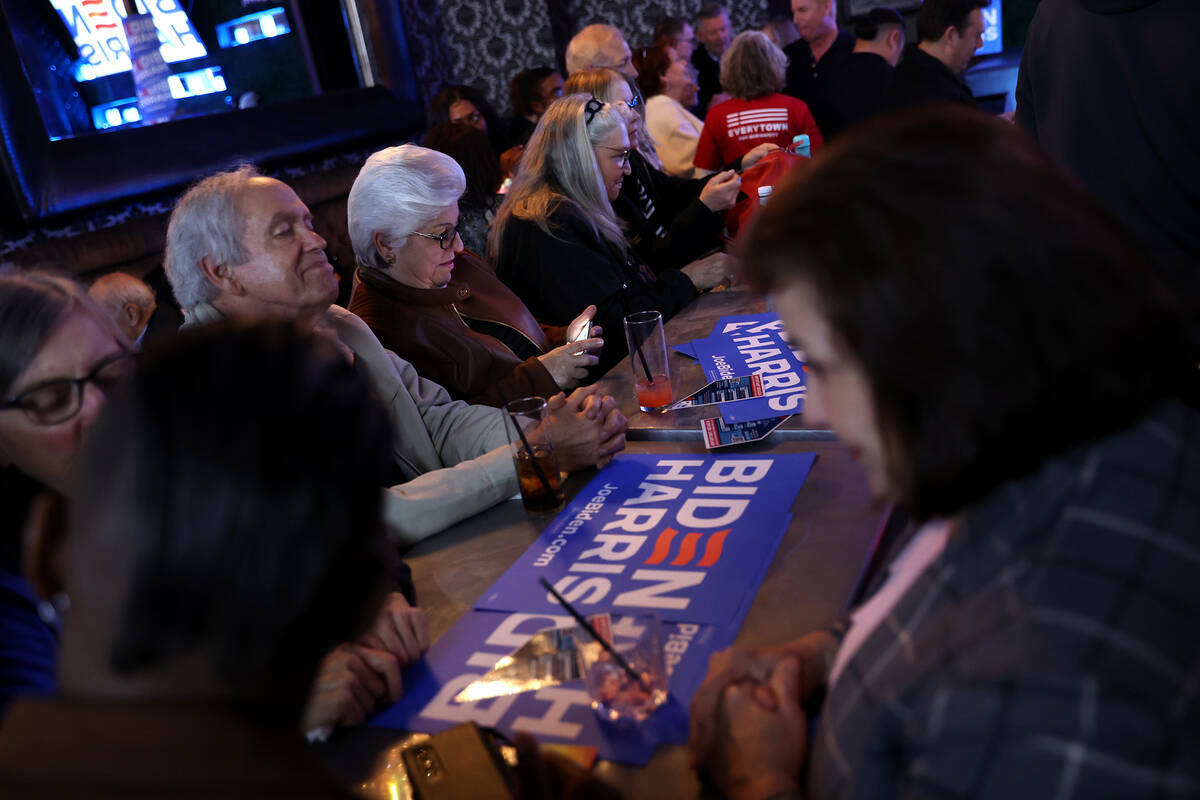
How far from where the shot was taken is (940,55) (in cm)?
413

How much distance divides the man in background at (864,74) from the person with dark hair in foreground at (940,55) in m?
0.66

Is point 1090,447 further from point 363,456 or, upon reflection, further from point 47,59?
point 47,59

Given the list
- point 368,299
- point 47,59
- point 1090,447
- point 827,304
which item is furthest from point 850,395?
point 47,59

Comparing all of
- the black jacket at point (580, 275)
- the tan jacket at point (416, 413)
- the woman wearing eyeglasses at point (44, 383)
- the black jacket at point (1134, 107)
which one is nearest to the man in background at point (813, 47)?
the black jacket at point (580, 275)


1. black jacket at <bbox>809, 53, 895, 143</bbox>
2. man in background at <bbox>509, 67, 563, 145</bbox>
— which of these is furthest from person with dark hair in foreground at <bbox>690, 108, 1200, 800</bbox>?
man in background at <bbox>509, 67, 563, 145</bbox>

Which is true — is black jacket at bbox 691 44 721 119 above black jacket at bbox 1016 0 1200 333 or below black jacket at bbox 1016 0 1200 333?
below

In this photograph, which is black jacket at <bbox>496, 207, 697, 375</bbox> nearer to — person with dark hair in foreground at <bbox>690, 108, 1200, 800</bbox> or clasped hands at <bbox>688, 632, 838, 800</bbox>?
clasped hands at <bbox>688, 632, 838, 800</bbox>

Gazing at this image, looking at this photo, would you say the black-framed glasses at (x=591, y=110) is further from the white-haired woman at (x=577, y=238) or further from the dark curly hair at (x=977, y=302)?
the dark curly hair at (x=977, y=302)

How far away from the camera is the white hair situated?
4594 mm

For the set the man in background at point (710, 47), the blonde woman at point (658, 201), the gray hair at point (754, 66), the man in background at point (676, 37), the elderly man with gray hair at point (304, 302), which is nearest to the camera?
the elderly man with gray hair at point (304, 302)

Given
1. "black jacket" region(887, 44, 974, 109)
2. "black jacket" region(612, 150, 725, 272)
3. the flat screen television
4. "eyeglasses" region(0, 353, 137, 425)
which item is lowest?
"black jacket" region(612, 150, 725, 272)

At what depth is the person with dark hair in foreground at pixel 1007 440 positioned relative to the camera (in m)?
0.62

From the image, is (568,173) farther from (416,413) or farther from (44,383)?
(44,383)

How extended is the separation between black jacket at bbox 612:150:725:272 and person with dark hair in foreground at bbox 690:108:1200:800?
8.96 feet
